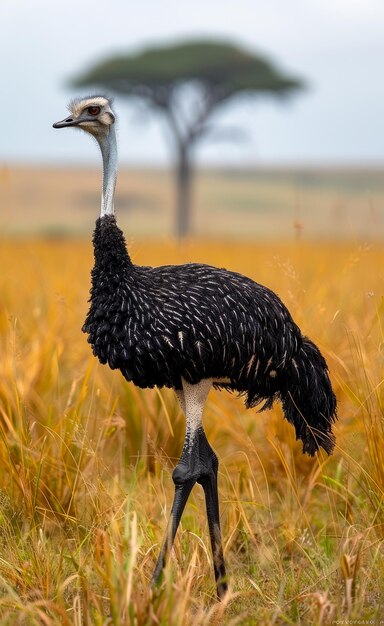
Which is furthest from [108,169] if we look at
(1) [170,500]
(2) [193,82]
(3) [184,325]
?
(2) [193,82]

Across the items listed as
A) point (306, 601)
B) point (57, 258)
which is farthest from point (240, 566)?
point (57, 258)

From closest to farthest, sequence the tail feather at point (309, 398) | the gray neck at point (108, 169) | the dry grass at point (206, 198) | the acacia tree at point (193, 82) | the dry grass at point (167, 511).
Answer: the dry grass at point (167, 511) → the gray neck at point (108, 169) → the tail feather at point (309, 398) → the acacia tree at point (193, 82) → the dry grass at point (206, 198)

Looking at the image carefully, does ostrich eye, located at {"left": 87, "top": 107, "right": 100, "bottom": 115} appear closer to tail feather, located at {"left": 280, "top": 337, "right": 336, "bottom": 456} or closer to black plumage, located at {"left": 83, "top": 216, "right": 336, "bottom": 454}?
black plumage, located at {"left": 83, "top": 216, "right": 336, "bottom": 454}

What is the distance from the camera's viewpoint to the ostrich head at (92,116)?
403 centimetres

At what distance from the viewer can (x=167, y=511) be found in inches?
202

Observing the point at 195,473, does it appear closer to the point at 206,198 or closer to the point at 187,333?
the point at 187,333

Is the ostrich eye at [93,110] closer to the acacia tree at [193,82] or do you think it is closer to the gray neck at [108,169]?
the gray neck at [108,169]

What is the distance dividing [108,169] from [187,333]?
711 mm

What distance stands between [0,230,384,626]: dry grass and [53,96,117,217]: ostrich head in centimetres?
99

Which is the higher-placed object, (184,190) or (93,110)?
(184,190)

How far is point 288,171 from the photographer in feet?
232

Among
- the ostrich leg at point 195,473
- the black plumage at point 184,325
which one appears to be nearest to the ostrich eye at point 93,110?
the black plumage at point 184,325

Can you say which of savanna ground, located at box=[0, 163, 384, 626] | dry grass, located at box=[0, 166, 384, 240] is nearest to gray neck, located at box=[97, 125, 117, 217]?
savanna ground, located at box=[0, 163, 384, 626]

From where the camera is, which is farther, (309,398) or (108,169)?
(309,398)
